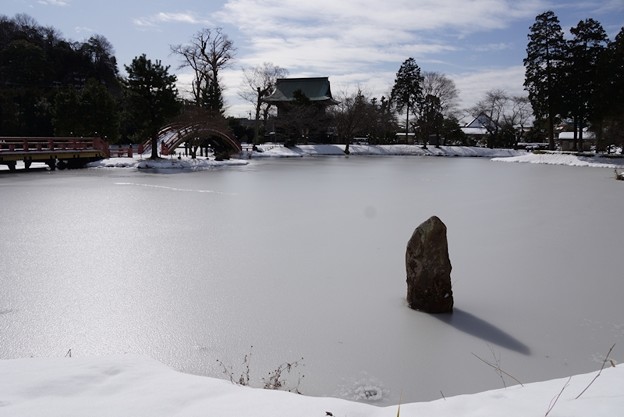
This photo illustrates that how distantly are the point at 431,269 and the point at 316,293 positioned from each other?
1329mm

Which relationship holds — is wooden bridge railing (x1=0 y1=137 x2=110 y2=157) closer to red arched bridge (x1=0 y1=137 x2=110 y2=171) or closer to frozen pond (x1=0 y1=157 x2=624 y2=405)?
red arched bridge (x1=0 y1=137 x2=110 y2=171)

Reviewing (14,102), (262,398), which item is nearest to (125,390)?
(262,398)

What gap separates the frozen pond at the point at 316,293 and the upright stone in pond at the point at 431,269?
0.17 metres

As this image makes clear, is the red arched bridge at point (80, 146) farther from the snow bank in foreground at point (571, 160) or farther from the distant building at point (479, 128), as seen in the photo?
the distant building at point (479, 128)

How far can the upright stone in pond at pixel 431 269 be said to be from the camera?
14.9 feet

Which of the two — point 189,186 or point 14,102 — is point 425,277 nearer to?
point 189,186

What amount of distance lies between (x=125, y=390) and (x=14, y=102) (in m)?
39.0

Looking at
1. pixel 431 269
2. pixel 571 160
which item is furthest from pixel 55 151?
pixel 571 160

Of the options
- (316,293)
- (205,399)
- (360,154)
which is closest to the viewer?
(205,399)

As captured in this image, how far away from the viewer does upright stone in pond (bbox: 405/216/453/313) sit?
4.55 m

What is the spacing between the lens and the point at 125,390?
2635 mm

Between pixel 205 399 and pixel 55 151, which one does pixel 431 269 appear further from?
pixel 55 151

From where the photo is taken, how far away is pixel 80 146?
24.7 meters

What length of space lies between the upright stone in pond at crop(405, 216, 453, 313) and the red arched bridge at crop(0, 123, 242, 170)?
21.9 m
